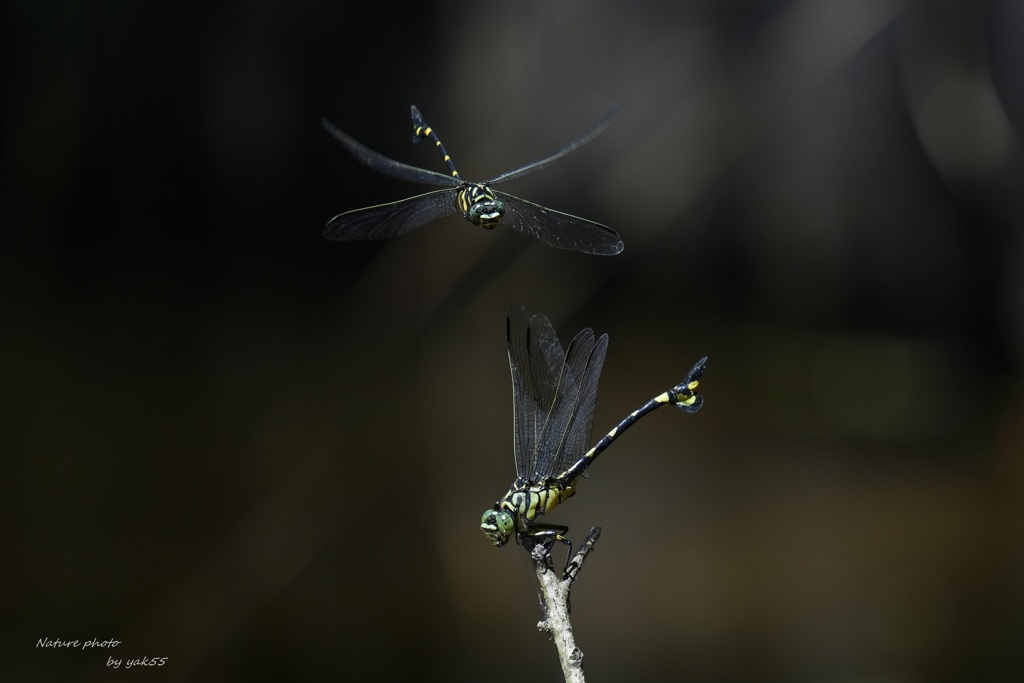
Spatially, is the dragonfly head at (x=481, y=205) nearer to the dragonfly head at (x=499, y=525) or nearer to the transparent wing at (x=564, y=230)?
the transparent wing at (x=564, y=230)

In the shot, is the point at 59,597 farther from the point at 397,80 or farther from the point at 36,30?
the point at 397,80

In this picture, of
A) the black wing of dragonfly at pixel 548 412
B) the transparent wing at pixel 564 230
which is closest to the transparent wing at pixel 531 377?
the black wing of dragonfly at pixel 548 412

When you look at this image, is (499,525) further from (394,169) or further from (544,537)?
(394,169)

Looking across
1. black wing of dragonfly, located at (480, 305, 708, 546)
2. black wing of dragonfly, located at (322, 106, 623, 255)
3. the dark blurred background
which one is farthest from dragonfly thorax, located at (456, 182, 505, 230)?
the dark blurred background

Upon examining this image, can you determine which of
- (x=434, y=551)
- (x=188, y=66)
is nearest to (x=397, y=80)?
(x=188, y=66)

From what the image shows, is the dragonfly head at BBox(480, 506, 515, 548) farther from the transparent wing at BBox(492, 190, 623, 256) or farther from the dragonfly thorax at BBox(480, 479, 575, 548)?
the transparent wing at BBox(492, 190, 623, 256)

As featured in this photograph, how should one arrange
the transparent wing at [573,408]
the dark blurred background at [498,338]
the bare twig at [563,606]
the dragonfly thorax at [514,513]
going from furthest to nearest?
the dark blurred background at [498,338] < the transparent wing at [573,408] < the dragonfly thorax at [514,513] < the bare twig at [563,606]
